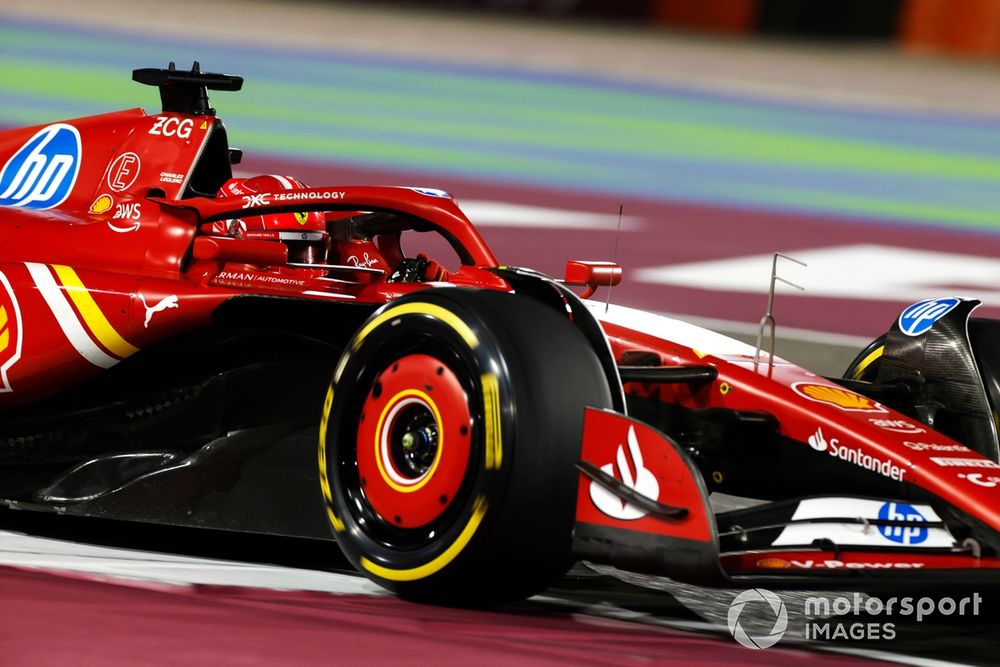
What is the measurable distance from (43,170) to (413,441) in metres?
2.43

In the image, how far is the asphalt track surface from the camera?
425 centimetres

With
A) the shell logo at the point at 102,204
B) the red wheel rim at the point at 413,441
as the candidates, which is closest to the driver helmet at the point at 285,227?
the shell logo at the point at 102,204

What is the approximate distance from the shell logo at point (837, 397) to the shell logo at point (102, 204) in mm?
2423

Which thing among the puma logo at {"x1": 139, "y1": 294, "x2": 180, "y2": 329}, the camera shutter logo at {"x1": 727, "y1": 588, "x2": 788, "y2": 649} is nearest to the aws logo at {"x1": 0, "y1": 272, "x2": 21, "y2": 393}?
the puma logo at {"x1": 139, "y1": 294, "x2": 180, "y2": 329}

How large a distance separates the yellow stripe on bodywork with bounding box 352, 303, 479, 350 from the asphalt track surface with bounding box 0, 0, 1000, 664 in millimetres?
665

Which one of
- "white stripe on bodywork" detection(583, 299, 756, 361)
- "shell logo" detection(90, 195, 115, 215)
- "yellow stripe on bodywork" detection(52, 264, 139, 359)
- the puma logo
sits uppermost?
"shell logo" detection(90, 195, 115, 215)

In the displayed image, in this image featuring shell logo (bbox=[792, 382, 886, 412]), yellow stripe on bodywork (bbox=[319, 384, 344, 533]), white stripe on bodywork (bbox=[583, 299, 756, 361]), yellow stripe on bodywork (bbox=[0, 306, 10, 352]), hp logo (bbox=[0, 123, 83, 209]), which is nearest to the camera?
yellow stripe on bodywork (bbox=[319, 384, 344, 533])

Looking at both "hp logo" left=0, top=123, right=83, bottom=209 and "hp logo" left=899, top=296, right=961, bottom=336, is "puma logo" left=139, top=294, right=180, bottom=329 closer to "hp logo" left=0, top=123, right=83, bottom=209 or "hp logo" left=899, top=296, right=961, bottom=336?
"hp logo" left=0, top=123, right=83, bottom=209

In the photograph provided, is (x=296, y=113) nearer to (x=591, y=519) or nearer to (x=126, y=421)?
(x=126, y=421)

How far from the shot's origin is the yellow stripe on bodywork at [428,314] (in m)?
4.43

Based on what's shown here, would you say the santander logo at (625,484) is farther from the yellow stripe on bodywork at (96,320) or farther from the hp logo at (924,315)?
the yellow stripe on bodywork at (96,320)

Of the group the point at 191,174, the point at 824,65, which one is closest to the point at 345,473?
the point at 191,174

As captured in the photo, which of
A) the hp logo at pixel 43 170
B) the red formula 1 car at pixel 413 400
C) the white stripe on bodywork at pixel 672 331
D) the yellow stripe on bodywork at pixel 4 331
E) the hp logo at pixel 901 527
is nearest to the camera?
the red formula 1 car at pixel 413 400

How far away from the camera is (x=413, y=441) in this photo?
14.9 feet
